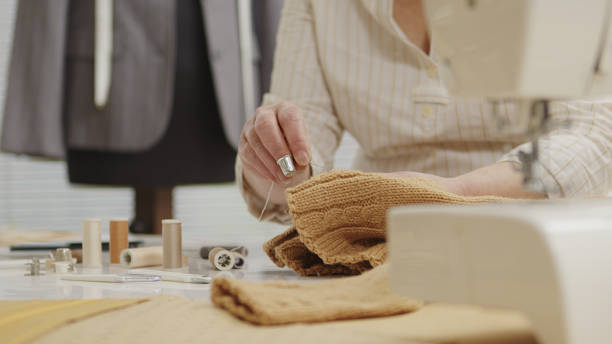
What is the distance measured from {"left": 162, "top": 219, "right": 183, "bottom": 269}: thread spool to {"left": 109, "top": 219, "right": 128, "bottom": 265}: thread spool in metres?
0.15

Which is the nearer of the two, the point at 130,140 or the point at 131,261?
the point at 131,261

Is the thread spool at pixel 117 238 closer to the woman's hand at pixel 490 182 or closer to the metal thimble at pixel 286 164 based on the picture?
the metal thimble at pixel 286 164

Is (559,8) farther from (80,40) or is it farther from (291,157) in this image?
(80,40)

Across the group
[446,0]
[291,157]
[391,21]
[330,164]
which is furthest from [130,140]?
[446,0]

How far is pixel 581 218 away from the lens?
47cm

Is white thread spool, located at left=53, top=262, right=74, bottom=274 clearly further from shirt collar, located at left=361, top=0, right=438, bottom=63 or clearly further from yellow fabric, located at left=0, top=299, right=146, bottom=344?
shirt collar, located at left=361, top=0, right=438, bottom=63

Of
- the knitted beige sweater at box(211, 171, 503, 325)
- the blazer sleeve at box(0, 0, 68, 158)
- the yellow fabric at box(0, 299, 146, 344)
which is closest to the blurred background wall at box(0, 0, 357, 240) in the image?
the blazer sleeve at box(0, 0, 68, 158)

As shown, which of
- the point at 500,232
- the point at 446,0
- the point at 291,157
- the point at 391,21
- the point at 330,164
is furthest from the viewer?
the point at 330,164

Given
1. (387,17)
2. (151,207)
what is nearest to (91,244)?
(387,17)

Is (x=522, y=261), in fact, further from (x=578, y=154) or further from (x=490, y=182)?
(x=578, y=154)

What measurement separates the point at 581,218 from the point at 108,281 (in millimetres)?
595

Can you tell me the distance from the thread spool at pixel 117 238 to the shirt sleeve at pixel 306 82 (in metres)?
0.49

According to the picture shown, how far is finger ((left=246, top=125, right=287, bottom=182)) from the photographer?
1008 millimetres

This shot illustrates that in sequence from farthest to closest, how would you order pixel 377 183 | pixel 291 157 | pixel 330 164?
pixel 330 164 < pixel 291 157 < pixel 377 183
